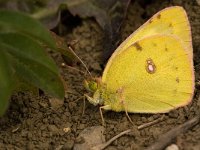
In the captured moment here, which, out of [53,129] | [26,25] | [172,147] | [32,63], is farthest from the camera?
[53,129]

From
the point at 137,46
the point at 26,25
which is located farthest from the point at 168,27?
the point at 26,25

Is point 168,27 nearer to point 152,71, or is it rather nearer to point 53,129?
point 152,71

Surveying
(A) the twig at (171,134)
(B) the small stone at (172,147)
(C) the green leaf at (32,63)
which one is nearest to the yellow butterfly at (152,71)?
(A) the twig at (171,134)

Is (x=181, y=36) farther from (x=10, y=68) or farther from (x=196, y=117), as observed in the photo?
(x=10, y=68)

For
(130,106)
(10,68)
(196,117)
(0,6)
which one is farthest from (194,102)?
(0,6)

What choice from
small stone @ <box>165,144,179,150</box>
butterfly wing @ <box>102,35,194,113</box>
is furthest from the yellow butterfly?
small stone @ <box>165,144,179,150</box>

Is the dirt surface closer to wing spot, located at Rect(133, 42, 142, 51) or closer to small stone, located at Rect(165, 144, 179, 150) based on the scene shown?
small stone, located at Rect(165, 144, 179, 150)

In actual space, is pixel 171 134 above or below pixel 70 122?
below
